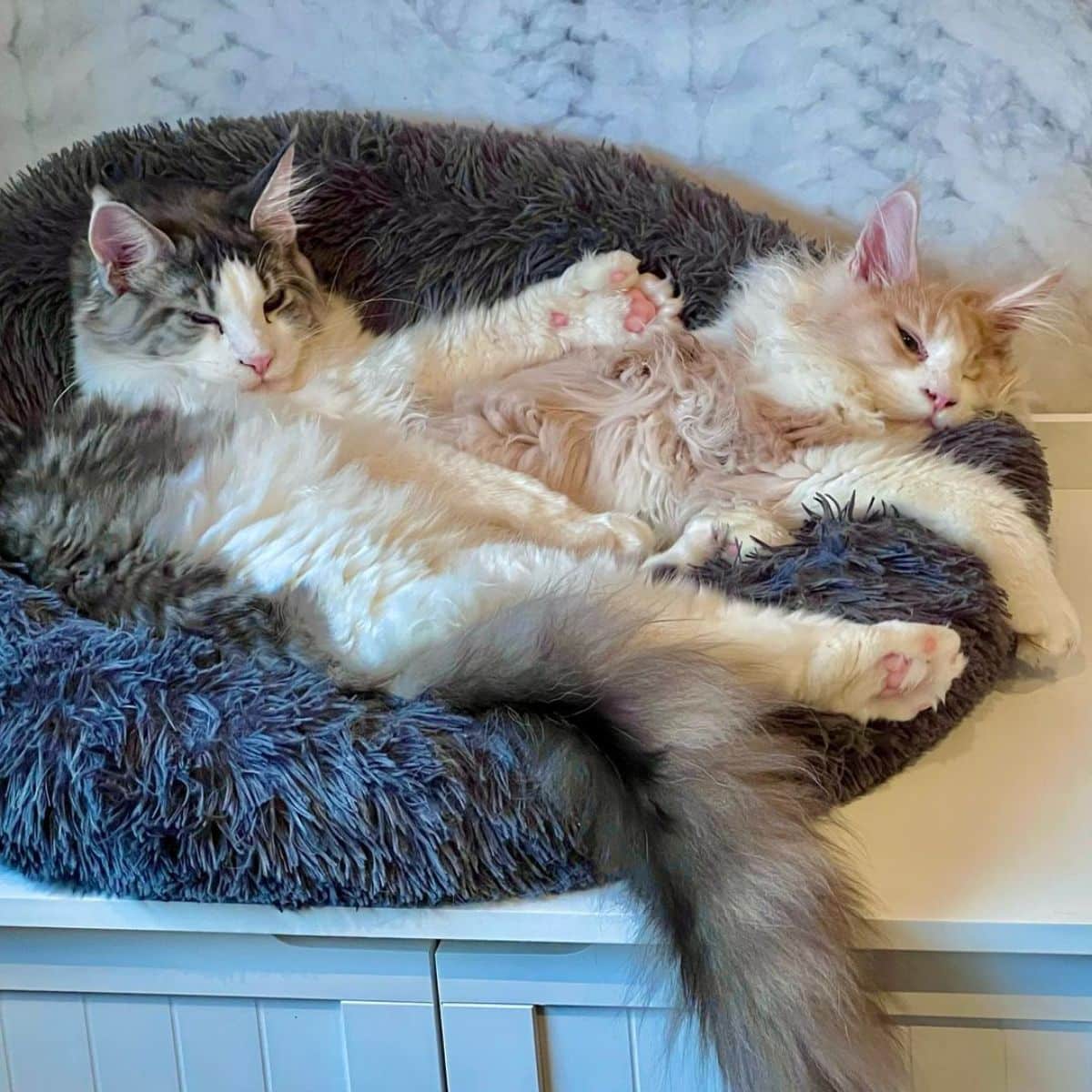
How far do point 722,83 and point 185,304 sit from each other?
832 mm

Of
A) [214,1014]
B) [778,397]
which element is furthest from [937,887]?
[778,397]

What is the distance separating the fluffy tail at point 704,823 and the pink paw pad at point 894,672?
0.15 metres

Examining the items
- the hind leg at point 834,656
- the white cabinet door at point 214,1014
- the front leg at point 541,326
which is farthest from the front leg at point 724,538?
the white cabinet door at point 214,1014

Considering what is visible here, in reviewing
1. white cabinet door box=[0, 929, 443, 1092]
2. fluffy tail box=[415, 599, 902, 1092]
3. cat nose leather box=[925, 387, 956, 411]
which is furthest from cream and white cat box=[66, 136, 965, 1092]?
white cabinet door box=[0, 929, 443, 1092]

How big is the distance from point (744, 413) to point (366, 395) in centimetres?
50

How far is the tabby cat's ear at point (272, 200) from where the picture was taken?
1.57 meters

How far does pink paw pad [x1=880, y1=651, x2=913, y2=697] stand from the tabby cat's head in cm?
86

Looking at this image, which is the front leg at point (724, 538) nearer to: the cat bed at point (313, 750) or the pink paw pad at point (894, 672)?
the cat bed at point (313, 750)

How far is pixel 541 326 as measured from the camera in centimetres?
170

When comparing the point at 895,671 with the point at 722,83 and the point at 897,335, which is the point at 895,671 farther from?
the point at 722,83

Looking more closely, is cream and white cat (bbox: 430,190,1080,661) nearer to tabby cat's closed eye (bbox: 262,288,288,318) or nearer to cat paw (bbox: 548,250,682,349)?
cat paw (bbox: 548,250,682,349)

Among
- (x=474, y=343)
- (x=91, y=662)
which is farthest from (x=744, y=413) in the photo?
(x=91, y=662)

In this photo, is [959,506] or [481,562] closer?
[481,562]

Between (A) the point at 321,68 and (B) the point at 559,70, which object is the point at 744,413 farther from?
(A) the point at 321,68
